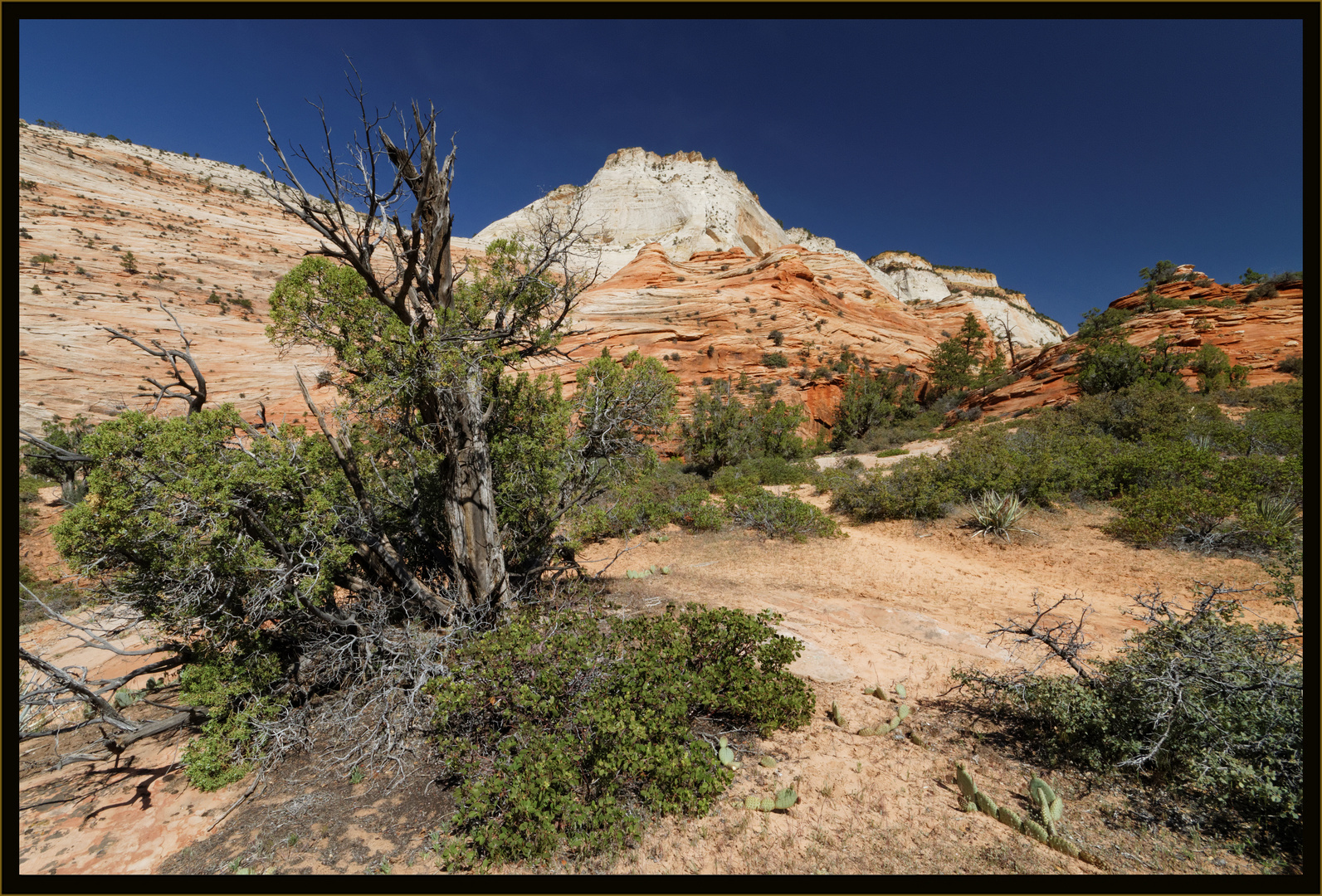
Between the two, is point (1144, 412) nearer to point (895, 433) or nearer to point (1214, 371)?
point (1214, 371)

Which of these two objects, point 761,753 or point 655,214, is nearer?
point 761,753

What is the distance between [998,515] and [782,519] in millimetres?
3979

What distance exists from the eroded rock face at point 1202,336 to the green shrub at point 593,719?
22.1m

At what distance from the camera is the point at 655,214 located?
168 ft

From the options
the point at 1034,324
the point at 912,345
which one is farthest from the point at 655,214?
the point at 1034,324

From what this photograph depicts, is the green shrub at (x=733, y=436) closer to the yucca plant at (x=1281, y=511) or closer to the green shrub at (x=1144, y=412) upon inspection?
the green shrub at (x=1144, y=412)

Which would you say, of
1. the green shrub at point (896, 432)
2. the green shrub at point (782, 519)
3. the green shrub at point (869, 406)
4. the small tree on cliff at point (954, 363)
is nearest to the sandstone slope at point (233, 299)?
the green shrub at point (869, 406)

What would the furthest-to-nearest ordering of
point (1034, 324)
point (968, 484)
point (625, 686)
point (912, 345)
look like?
point (1034, 324), point (912, 345), point (968, 484), point (625, 686)

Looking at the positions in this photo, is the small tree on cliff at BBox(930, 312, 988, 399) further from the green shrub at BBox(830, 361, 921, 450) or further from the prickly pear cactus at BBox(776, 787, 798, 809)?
the prickly pear cactus at BBox(776, 787, 798, 809)

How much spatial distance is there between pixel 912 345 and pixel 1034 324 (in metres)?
37.5

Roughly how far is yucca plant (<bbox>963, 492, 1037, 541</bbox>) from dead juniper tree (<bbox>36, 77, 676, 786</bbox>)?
712 cm

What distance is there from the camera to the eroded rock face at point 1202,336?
17859 millimetres

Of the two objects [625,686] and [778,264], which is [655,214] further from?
[625,686]

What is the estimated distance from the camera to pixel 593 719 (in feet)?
10.7
